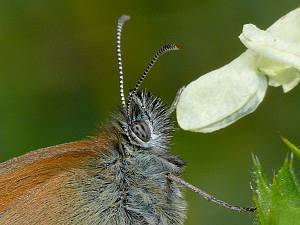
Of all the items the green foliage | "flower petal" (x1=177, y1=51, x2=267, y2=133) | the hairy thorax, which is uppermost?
"flower petal" (x1=177, y1=51, x2=267, y2=133)

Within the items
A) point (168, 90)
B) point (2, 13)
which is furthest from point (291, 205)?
point (2, 13)

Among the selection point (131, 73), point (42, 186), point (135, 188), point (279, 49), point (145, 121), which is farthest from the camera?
point (131, 73)

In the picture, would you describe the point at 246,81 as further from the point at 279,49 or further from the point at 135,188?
the point at 135,188

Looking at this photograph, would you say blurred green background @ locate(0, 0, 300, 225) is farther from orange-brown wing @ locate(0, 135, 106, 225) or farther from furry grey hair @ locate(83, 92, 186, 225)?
orange-brown wing @ locate(0, 135, 106, 225)

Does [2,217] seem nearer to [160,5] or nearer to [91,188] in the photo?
[91,188]

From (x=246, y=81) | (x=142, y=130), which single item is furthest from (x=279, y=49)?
(x=142, y=130)

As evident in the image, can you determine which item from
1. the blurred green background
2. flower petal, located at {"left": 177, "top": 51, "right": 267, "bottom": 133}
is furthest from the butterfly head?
the blurred green background
